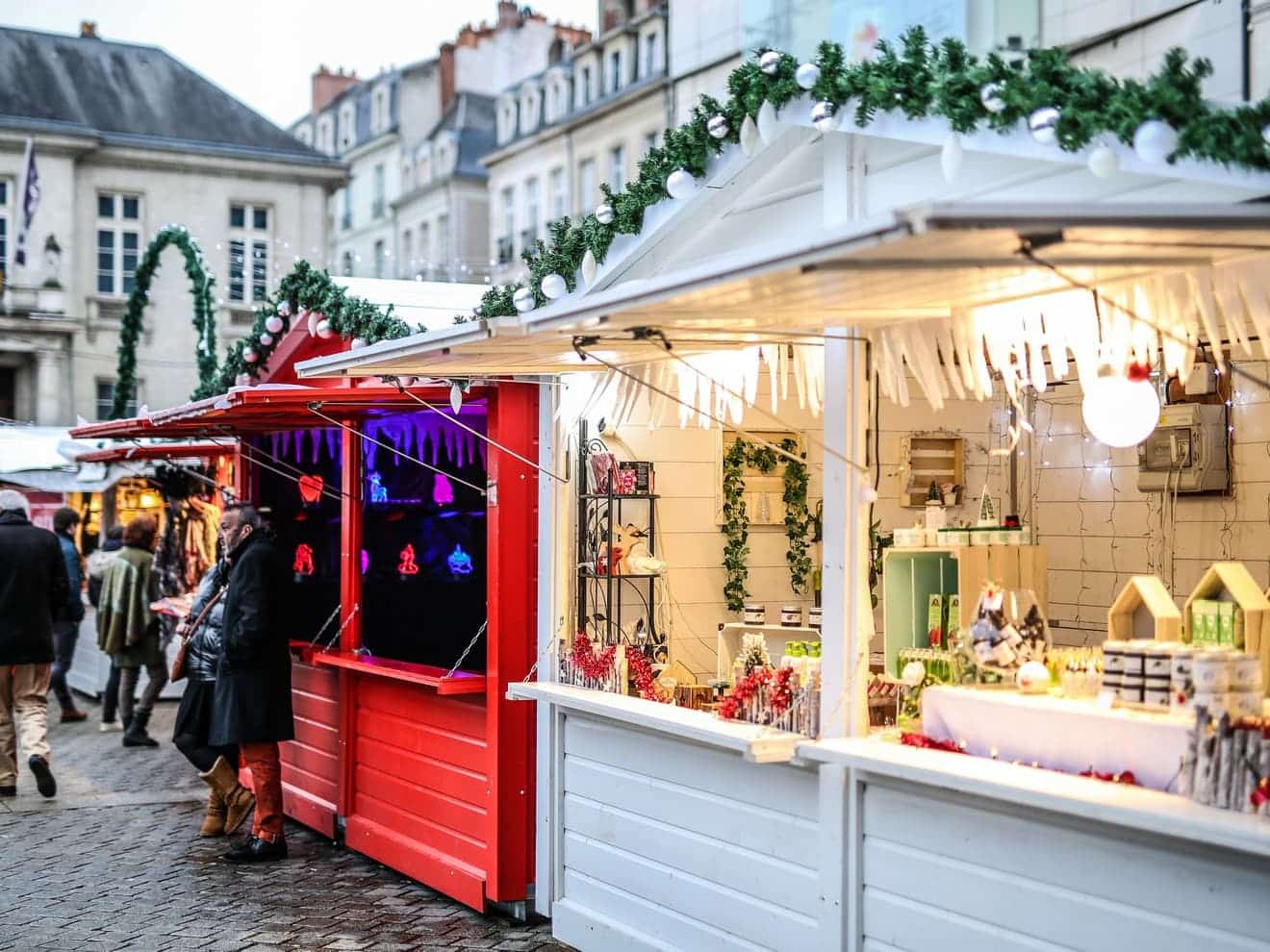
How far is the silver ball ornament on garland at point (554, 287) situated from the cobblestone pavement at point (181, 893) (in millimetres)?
2812

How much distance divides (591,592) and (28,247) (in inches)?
1042

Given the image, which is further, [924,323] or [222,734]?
[222,734]

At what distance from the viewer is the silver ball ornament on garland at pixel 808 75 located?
5457 mm

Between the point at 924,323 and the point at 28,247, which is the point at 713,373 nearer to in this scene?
the point at 924,323

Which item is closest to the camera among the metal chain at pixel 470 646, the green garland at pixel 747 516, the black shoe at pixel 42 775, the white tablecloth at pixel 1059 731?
the white tablecloth at pixel 1059 731

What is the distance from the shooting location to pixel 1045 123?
4398 millimetres

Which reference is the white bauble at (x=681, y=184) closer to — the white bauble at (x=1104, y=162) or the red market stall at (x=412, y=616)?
the red market stall at (x=412, y=616)

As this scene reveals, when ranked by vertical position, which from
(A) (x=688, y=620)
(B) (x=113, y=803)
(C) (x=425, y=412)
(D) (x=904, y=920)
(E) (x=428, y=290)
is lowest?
(B) (x=113, y=803)

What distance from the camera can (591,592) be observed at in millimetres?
7406

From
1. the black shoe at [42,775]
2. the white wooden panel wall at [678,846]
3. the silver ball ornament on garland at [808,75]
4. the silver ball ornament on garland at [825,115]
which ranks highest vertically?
the silver ball ornament on garland at [808,75]

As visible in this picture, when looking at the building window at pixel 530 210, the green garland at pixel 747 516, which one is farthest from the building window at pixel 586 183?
the green garland at pixel 747 516

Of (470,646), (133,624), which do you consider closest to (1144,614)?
(470,646)

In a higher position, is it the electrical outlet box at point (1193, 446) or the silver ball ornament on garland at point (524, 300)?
the silver ball ornament on garland at point (524, 300)

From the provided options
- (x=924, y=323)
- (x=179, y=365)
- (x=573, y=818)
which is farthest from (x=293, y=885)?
(x=179, y=365)
